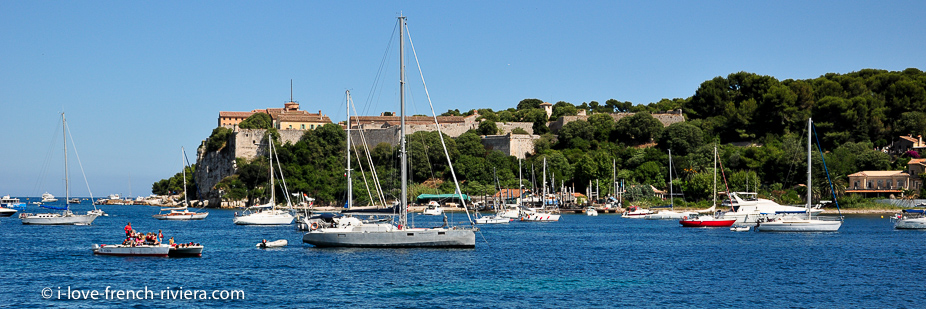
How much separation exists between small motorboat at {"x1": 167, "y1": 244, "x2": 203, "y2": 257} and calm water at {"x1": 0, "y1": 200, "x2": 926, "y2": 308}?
0.38 metres

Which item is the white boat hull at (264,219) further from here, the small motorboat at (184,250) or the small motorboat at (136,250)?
the small motorboat at (184,250)

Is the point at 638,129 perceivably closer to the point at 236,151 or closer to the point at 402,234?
the point at 236,151

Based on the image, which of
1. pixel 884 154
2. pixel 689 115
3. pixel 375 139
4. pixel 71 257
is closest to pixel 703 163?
pixel 884 154

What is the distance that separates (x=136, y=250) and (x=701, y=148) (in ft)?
174

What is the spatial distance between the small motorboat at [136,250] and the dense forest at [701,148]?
34.1 meters

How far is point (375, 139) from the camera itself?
82812 mm

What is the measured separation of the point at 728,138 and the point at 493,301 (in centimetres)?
6447

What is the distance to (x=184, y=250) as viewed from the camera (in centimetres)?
2575

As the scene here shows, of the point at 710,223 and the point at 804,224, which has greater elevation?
the point at 804,224

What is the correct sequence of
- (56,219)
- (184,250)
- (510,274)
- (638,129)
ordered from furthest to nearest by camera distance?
(638,129) → (56,219) → (184,250) → (510,274)

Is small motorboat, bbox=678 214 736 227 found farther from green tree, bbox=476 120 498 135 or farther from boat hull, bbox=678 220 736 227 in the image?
green tree, bbox=476 120 498 135

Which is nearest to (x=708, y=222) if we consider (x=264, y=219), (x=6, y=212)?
(x=264, y=219)

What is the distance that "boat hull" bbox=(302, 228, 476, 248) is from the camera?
25.8m

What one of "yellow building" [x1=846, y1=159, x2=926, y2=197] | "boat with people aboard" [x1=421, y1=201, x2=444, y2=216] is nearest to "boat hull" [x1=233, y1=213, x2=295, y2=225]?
"boat with people aboard" [x1=421, y1=201, x2=444, y2=216]
